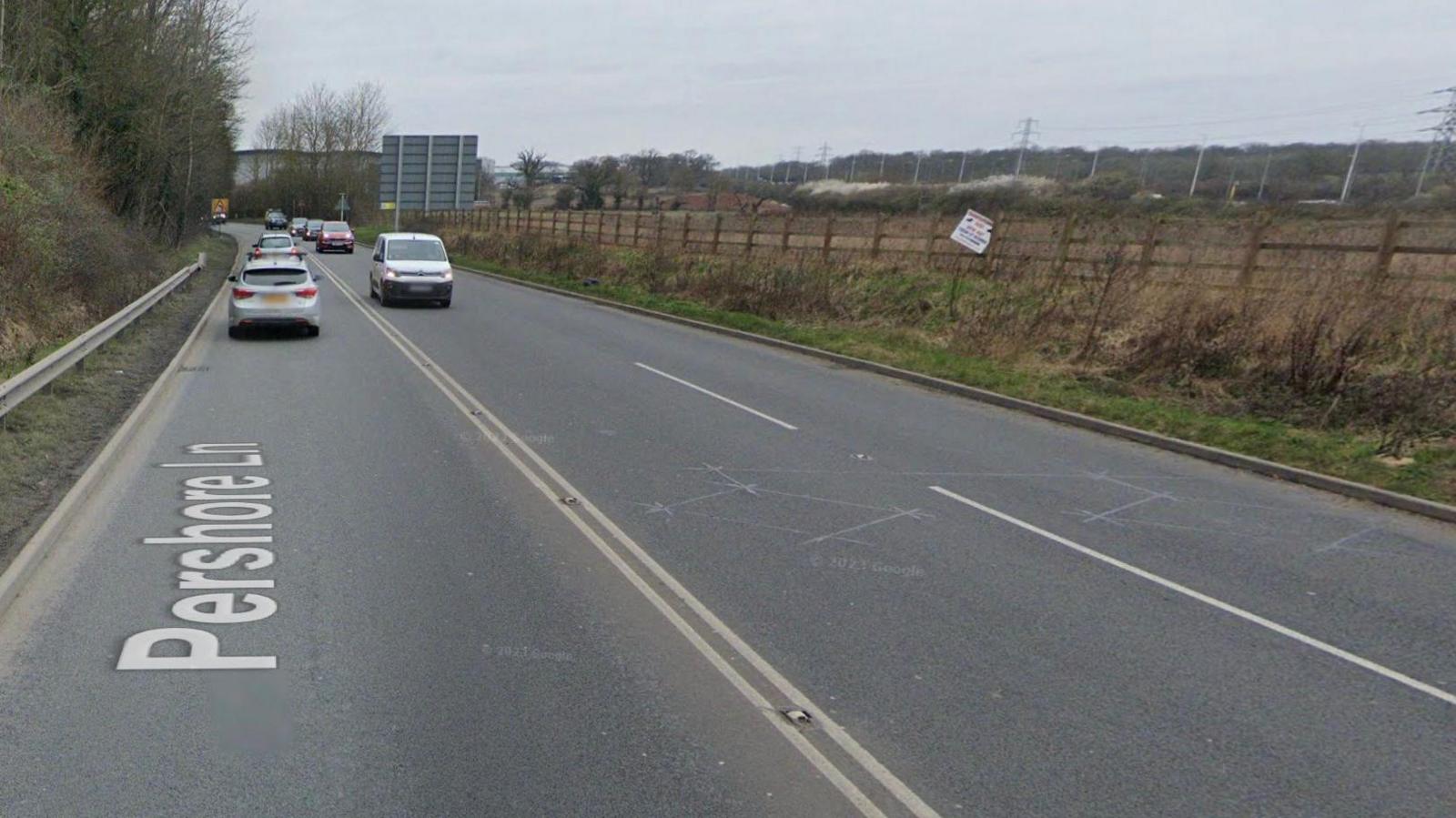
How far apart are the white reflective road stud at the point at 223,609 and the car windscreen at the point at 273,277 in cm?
1379

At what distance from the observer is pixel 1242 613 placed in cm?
612

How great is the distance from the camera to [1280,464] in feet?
33.2

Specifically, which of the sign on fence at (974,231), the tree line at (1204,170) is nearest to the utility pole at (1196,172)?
the tree line at (1204,170)

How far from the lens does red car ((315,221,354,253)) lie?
2104 inches

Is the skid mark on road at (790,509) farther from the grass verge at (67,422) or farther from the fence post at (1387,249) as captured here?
the fence post at (1387,249)

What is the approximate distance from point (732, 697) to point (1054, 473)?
235 inches

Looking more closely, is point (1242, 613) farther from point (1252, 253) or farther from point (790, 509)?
point (1252, 253)

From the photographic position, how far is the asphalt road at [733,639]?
4035 mm

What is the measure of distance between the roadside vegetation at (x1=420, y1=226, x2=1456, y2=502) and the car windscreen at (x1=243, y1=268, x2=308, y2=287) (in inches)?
347

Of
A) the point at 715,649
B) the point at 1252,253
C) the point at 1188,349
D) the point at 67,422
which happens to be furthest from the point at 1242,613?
the point at 1252,253

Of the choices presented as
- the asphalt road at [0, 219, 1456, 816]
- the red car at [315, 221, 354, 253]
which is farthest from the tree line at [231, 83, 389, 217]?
the asphalt road at [0, 219, 1456, 816]

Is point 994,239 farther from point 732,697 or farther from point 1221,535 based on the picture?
point 732,697

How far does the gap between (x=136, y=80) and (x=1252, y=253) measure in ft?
100

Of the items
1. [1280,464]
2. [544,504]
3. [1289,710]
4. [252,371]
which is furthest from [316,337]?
[1289,710]
